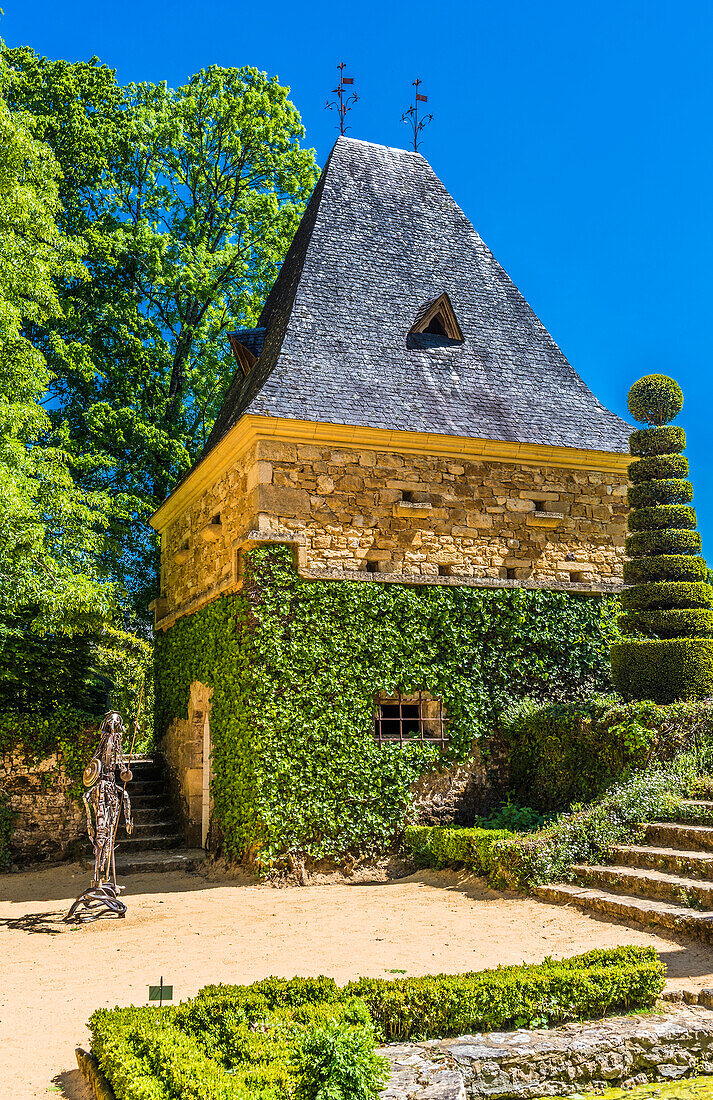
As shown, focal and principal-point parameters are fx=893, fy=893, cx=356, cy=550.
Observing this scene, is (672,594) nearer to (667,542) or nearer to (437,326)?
(667,542)

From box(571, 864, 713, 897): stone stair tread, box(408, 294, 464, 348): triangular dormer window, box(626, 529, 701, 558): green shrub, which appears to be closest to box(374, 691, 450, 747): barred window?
box(571, 864, 713, 897): stone stair tread

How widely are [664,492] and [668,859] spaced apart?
4667mm

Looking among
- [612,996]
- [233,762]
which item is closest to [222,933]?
[233,762]

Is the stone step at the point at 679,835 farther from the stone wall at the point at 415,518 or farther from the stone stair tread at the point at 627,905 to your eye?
the stone wall at the point at 415,518

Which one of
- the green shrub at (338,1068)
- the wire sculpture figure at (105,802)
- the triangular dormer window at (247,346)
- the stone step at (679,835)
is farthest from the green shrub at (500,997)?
the triangular dormer window at (247,346)

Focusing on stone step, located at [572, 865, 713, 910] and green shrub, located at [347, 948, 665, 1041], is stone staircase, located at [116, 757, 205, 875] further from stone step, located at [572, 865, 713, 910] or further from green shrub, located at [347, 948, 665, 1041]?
green shrub, located at [347, 948, 665, 1041]

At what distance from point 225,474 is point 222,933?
18.7 feet

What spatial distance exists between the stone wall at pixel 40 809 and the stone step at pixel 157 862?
759mm

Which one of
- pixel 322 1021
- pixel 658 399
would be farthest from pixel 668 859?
pixel 658 399

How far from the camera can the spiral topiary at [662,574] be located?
32.2 ft

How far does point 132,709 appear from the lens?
19.3 metres

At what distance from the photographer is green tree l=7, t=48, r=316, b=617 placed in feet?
53.0

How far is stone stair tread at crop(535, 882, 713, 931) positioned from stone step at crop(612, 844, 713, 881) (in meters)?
0.44

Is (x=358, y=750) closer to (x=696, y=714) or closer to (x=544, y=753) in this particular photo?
(x=544, y=753)
